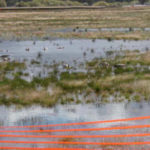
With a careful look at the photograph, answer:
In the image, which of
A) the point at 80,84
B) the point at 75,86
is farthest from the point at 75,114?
the point at 80,84

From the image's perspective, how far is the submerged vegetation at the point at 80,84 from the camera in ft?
55.8

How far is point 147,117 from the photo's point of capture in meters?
14.1

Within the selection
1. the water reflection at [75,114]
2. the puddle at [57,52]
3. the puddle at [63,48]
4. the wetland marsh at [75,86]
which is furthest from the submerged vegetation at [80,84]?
the puddle at [63,48]

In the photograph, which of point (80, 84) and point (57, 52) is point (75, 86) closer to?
point (80, 84)

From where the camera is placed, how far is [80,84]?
760 inches

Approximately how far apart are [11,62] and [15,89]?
8521 mm

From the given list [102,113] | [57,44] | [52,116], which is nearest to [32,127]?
[52,116]

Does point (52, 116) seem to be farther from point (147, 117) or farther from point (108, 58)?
point (108, 58)

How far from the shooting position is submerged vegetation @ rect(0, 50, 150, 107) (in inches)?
669

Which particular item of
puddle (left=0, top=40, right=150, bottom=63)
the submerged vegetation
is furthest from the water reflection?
puddle (left=0, top=40, right=150, bottom=63)

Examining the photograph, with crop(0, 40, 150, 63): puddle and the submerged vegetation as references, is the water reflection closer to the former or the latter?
the submerged vegetation

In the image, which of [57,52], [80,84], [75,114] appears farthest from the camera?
[57,52]

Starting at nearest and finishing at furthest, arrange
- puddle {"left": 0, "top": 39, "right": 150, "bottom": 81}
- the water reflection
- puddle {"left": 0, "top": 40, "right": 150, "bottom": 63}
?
the water reflection → puddle {"left": 0, "top": 39, "right": 150, "bottom": 81} → puddle {"left": 0, "top": 40, "right": 150, "bottom": 63}

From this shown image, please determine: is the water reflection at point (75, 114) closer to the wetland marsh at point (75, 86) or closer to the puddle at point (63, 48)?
the wetland marsh at point (75, 86)
